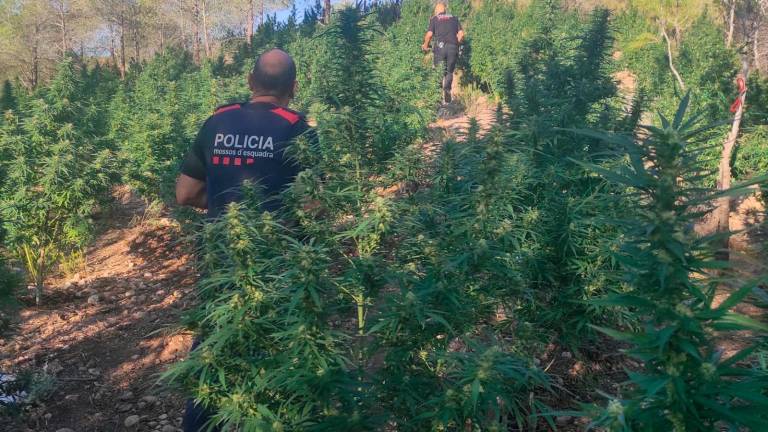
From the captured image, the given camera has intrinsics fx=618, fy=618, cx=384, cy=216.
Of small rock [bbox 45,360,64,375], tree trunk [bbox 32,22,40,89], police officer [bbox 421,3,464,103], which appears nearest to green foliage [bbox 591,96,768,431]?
small rock [bbox 45,360,64,375]

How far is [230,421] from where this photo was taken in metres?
2.05

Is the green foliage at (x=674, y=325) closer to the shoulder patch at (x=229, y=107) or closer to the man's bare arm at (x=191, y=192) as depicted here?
the shoulder patch at (x=229, y=107)

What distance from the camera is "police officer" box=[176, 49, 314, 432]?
9.53ft

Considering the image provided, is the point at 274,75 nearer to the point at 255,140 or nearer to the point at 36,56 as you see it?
the point at 255,140

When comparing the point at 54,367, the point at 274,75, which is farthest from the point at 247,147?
the point at 54,367

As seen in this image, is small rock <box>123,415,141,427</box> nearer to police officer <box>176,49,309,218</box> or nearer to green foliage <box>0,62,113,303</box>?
police officer <box>176,49,309,218</box>

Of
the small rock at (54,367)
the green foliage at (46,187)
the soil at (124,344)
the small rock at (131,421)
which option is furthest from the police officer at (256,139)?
the green foliage at (46,187)

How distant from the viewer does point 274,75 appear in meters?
3.03

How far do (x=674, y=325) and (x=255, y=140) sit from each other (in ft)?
6.93

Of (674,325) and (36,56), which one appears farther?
(36,56)

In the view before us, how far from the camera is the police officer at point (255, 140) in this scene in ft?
9.53

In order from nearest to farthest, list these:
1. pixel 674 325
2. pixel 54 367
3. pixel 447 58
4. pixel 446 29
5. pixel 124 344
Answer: pixel 674 325 → pixel 54 367 → pixel 124 344 → pixel 446 29 → pixel 447 58

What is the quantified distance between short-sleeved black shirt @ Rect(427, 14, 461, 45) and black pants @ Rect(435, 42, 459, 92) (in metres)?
0.11

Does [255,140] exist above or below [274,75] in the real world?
below
